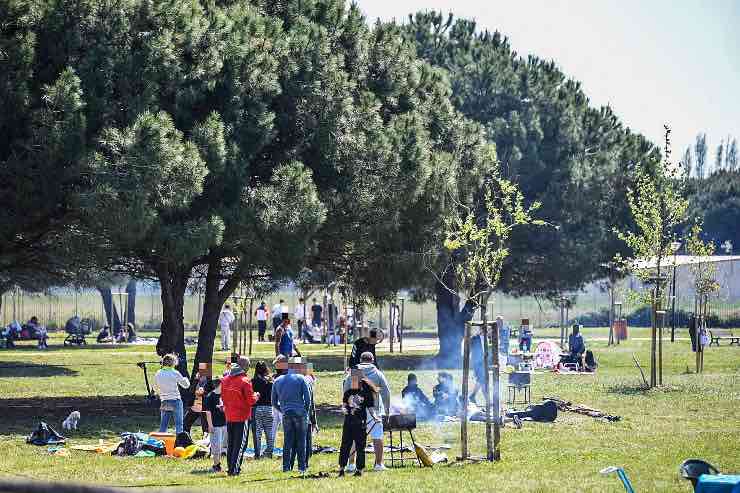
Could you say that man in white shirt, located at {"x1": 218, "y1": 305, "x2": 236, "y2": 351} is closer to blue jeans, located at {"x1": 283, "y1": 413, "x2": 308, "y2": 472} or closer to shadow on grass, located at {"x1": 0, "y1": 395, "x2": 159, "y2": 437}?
shadow on grass, located at {"x1": 0, "y1": 395, "x2": 159, "y2": 437}

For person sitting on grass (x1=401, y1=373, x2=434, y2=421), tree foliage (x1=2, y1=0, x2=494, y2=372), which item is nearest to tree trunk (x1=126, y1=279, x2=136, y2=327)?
tree foliage (x1=2, y1=0, x2=494, y2=372)

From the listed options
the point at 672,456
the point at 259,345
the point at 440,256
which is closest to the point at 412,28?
the point at 259,345

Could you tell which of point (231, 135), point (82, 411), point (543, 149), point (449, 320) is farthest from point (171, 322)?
point (543, 149)

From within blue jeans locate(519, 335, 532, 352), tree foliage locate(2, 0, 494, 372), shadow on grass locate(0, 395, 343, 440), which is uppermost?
tree foliage locate(2, 0, 494, 372)

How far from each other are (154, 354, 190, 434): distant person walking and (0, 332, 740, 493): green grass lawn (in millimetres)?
1253

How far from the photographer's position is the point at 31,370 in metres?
39.1

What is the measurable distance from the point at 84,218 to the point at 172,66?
3.59 metres

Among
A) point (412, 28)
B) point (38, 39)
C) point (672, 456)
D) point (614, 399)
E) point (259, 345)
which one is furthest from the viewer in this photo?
point (259, 345)

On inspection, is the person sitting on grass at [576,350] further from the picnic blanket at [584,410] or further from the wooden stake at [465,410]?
the wooden stake at [465,410]

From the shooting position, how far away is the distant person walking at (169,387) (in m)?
21.1

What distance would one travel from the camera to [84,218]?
910 inches

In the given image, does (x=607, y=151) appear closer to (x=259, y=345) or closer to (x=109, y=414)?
(x=259, y=345)

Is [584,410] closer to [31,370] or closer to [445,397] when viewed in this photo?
[445,397]

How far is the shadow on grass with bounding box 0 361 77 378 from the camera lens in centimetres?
3706
